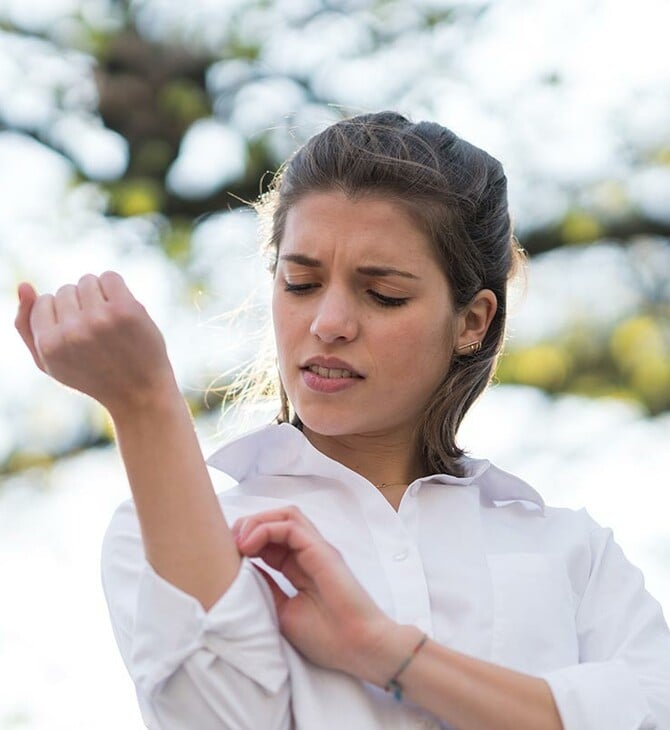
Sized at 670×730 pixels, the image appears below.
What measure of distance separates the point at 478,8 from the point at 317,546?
6010 millimetres

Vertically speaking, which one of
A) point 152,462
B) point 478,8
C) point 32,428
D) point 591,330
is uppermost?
point 478,8

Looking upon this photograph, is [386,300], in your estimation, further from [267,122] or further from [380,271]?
[267,122]

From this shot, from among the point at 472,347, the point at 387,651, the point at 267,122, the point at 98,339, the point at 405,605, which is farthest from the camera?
the point at 267,122

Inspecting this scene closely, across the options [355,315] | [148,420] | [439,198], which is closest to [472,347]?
[439,198]

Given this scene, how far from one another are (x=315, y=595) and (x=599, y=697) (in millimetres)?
372

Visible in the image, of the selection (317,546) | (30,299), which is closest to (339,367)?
(317,546)

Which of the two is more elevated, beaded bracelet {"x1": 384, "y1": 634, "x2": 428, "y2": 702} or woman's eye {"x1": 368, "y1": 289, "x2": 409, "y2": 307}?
woman's eye {"x1": 368, "y1": 289, "x2": 409, "y2": 307}

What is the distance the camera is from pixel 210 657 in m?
1.64

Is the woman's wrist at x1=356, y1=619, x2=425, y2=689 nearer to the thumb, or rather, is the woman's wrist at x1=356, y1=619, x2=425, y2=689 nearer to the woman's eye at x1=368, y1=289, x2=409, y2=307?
the thumb

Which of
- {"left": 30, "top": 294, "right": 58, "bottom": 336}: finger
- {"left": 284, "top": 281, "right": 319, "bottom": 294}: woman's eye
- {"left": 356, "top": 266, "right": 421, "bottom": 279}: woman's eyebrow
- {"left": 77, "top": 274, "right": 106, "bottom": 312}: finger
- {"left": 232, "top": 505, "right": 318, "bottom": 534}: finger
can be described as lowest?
{"left": 232, "top": 505, "right": 318, "bottom": 534}: finger

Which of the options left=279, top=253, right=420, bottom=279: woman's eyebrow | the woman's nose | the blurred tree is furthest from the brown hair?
the blurred tree

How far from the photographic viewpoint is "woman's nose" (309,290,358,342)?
196 centimetres

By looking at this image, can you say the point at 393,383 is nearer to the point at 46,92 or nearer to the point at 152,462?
the point at 152,462

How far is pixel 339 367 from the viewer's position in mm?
1988
